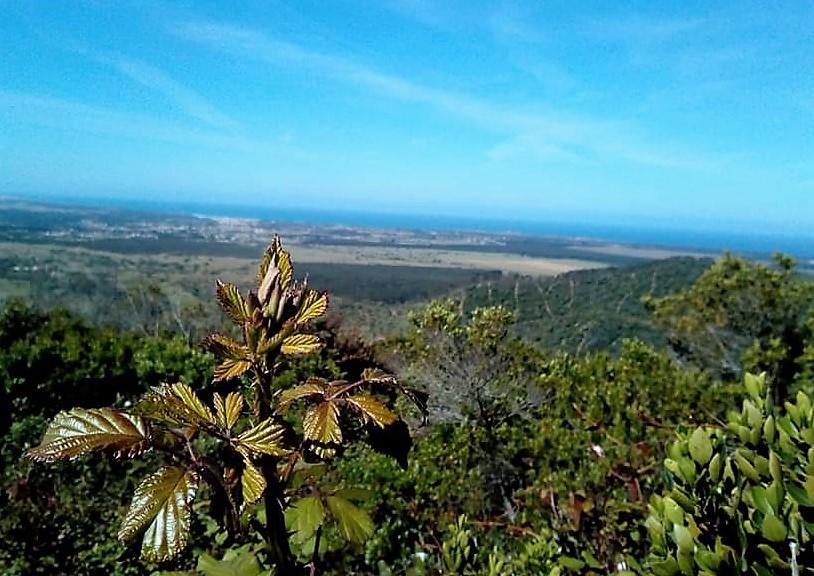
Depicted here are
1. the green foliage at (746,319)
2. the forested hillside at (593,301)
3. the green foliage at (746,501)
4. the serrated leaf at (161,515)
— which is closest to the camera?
the serrated leaf at (161,515)

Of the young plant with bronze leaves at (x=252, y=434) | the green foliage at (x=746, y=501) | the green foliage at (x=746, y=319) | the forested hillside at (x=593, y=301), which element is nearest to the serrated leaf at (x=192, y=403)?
the young plant with bronze leaves at (x=252, y=434)

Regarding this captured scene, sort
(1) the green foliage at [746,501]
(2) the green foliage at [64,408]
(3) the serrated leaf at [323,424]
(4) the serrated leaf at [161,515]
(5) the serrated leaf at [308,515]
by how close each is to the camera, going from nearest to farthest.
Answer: (4) the serrated leaf at [161,515] → (3) the serrated leaf at [323,424] → (5) the serrated leaf at [308,515] → (1) the green foliage at [746,501] → (2) the green foliage at [64,408]

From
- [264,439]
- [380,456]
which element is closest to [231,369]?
[264,439]

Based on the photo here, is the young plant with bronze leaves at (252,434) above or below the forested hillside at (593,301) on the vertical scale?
above

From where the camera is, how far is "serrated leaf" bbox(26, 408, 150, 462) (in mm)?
861

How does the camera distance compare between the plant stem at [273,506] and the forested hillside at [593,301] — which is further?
the forested hillside at [593,301]

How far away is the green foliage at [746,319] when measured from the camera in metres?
13.9

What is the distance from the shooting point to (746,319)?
15211 millimetres

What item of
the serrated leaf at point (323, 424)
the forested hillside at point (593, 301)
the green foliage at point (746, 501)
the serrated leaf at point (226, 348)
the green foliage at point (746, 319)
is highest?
the serrated leaf at point (226, 348)

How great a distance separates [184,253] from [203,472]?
45.3 metres

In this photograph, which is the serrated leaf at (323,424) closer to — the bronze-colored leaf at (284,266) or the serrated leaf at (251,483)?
the serrated leaf at (251,483)

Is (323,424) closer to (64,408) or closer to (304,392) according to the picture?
(304,392)

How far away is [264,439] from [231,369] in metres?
0.15

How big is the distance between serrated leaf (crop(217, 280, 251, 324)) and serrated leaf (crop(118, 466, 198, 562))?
0.30m
